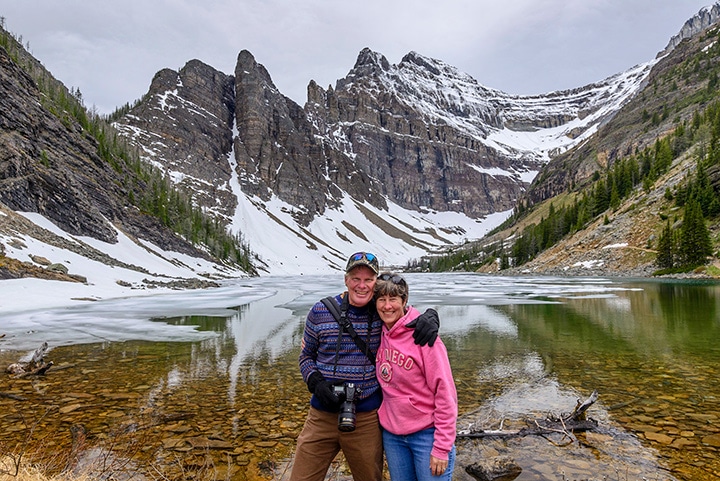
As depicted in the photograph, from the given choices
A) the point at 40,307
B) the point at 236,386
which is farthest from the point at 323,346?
the point at 40,307

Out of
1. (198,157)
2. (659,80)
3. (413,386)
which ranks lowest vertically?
(413,386)

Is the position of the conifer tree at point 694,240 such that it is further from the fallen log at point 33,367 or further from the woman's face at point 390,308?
the fallen log at point 33,367

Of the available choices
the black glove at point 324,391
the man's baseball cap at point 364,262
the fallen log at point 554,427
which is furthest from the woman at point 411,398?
the fallen log at point 554,427

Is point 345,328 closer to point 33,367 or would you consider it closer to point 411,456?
point 411,456

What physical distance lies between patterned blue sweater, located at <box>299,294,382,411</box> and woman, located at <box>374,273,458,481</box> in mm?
102

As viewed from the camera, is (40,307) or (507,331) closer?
(507,331)

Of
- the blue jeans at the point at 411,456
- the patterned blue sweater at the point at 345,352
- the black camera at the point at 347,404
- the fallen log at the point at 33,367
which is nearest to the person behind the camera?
the blue jeans at the point at 411,456

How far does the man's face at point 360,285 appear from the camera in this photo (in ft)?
12.1

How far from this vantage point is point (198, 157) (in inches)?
7559

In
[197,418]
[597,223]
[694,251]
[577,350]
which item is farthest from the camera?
[597,223]

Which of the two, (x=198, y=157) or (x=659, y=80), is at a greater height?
(x=659, y=80)

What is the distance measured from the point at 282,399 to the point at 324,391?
5.23 m

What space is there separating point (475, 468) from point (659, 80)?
203m

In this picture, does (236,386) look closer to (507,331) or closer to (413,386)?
(413,386)
